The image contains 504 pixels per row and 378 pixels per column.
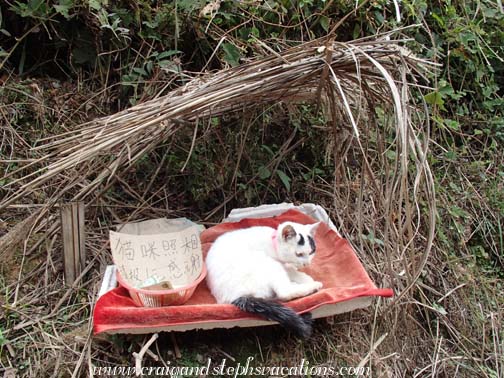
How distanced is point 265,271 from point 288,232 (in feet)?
0.53

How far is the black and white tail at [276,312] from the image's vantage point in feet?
4.82

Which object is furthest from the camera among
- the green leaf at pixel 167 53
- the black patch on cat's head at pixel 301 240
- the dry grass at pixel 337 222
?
the green leaf at pixel 167 53

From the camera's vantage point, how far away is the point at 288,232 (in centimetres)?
167

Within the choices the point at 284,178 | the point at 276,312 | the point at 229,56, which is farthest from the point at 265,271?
the point at 229,56

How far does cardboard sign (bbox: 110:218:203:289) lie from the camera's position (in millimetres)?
1709

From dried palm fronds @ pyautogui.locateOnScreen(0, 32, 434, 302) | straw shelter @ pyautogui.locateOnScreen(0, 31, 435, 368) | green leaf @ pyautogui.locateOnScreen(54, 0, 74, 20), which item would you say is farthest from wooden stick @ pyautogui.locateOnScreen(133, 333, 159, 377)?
green leaf @ pyautogui.locateOnScreen(54, 0, 74, 20)

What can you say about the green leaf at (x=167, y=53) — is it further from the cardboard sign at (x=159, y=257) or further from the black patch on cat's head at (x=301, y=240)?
the black patch on cat's head at (x=301, y=240)

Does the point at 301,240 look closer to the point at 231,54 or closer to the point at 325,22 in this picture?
the point at 231,54

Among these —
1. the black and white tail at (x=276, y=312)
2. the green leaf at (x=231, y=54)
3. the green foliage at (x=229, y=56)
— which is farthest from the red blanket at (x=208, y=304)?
the green leaf at (x=231, y=54)

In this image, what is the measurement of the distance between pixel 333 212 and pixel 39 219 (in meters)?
1.24

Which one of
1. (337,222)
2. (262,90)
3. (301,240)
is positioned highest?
(262,90)

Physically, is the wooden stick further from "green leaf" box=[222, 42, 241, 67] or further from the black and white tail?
"green leaf" box=[222, 42, 241, 67]

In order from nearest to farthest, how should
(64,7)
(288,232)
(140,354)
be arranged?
1. (140,354)
2. (288,232)
3. (64,7)

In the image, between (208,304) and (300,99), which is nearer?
(208,304)
